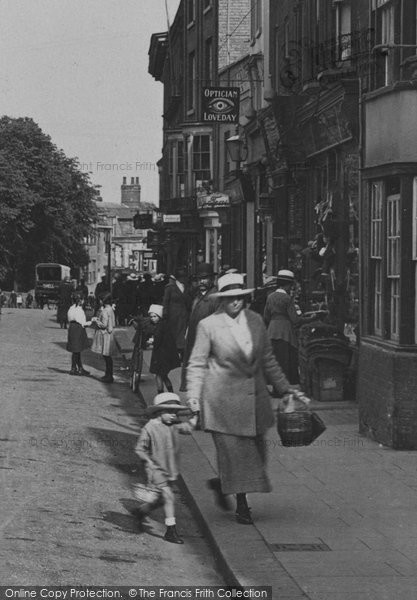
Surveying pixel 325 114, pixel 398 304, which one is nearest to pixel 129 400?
pixel 325 114

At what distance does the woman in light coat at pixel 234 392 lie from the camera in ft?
28.2

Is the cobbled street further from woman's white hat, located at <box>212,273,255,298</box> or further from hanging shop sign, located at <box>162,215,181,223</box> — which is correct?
hanging shop sign, located at <box>162,215,181,223</box>

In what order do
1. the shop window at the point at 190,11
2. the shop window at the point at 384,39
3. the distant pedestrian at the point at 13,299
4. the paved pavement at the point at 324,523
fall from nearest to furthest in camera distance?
the paved pavement at the point at 324,523 → the shop window at the point at 384,39 → the shop window at the point at 190,11 → the distant pedestrian at the point at 13,299

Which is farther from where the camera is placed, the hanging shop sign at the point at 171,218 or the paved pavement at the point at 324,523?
the hanging shop sign at the point at 171,218

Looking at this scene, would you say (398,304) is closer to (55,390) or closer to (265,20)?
(55,390)

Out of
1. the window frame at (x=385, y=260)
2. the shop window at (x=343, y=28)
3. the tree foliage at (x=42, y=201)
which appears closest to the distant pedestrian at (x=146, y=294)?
the shop window at (x=343, y=28)

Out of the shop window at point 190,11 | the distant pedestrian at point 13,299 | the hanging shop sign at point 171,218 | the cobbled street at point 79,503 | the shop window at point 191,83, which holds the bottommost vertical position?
the distant pedestrian at point 13,299

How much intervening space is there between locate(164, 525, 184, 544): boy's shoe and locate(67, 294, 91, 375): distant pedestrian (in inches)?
518

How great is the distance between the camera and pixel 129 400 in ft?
60.6

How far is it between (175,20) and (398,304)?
134 feet

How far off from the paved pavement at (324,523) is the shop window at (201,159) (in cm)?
3373

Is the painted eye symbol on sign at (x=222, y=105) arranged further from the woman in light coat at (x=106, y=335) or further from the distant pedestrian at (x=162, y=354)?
the distant pedestrian at (x=162, y=354)

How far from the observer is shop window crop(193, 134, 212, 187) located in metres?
45.8

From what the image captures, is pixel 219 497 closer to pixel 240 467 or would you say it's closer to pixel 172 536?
pixel 240 467
